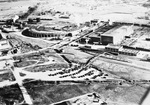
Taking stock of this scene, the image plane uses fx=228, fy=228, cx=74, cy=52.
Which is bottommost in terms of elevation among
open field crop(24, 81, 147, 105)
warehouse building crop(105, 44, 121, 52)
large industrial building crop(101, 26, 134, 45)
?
open field crop(24, 81, 147, 105)

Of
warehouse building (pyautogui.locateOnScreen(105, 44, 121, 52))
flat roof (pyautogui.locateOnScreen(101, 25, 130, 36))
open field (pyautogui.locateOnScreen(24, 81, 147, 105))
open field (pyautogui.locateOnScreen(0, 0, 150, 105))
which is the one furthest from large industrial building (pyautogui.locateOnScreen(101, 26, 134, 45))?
open field (pyautogui.locateOnScreen(24, 81, 147, 105))

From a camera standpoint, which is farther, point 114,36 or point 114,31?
point 114,31

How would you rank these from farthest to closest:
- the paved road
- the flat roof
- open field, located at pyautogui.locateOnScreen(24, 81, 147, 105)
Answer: the flat roof → the paved road → open field, located at pyautogui.locateOnScreen(24, 81, 147, 105)

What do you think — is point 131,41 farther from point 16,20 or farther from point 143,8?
point 16,20

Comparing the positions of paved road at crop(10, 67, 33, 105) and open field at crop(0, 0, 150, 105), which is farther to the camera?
open field at crop(0, 0, 150, 105)

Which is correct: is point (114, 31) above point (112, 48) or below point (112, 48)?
above

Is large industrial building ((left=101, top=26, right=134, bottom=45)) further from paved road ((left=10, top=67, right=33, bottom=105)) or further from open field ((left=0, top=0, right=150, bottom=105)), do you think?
paved road ((left=10, top=67, right=33, bottom=105))

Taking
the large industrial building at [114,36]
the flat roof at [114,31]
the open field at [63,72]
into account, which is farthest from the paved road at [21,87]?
the flat roof at [114,31]

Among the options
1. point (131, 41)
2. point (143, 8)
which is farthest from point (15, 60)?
point (143, 8)

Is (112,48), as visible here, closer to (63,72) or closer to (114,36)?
(114,36)

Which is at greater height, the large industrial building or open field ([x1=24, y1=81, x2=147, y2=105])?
the large industrial building

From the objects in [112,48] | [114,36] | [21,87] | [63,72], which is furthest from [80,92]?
[114,36]

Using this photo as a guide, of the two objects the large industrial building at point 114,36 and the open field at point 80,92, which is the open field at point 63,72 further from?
the large industrial building at point 114,36
